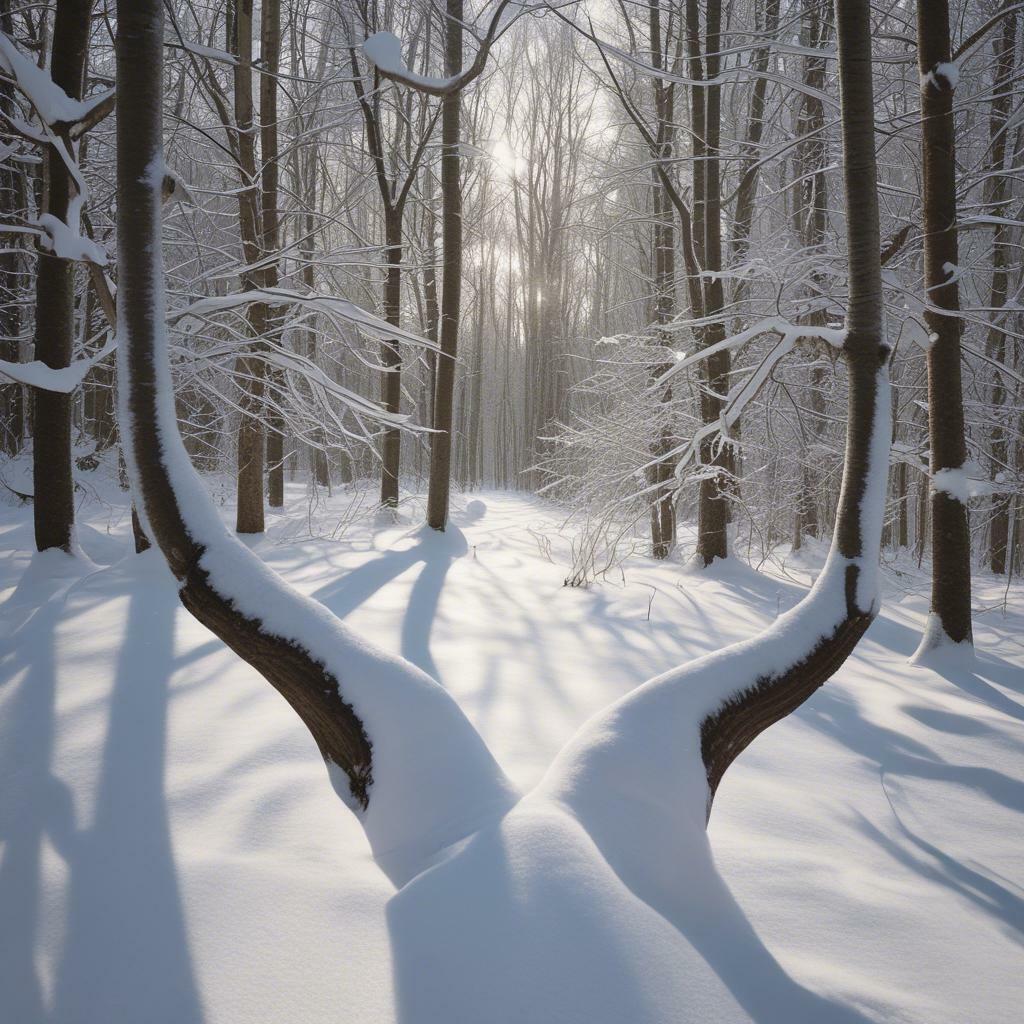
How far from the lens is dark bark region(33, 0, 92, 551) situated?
5453mm

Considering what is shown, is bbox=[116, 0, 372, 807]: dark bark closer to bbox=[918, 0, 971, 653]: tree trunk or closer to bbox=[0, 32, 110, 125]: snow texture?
bbox=[0, 32, 110, 125]: snow texture

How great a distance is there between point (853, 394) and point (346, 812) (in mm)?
2287

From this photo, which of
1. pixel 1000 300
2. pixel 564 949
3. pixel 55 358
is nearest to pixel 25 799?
pixel 564 949

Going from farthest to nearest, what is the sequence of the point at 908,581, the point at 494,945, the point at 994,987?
1. the point at 908,581
2. the point at 994,987
3. the point at 494,945

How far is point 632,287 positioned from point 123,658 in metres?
22.3

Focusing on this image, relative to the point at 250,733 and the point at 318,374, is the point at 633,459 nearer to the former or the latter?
the point at 318,374

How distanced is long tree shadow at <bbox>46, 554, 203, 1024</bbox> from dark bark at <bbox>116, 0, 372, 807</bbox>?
581 millimetres

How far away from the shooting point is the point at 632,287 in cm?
2323

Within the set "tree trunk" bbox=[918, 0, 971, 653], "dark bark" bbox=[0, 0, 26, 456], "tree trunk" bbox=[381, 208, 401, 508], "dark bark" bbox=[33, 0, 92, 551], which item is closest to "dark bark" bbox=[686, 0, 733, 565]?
"tree trunk" bbox=[918, 0, 971, 653]

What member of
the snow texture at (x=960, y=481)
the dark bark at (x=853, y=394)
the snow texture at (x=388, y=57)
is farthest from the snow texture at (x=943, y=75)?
the snow texture at (x=388, y=57)

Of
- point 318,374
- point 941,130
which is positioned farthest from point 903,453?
point 318,374

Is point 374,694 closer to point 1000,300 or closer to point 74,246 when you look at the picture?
point 74,246

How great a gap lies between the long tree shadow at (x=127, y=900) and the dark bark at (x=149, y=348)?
58 cm

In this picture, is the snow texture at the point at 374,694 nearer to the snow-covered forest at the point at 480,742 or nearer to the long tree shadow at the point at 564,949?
the snow-covered forest at the point at 480,742
